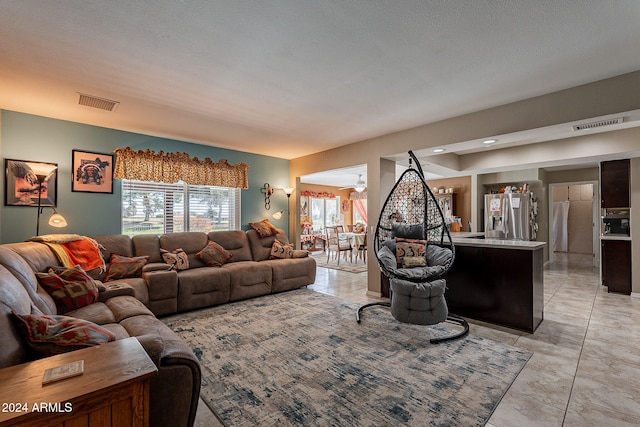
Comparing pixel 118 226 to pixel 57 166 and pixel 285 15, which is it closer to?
pixel 57 166

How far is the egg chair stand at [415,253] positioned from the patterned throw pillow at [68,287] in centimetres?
270

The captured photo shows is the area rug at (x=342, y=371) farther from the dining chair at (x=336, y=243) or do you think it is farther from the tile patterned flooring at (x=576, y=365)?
the dining chair at (x=336, y=243)

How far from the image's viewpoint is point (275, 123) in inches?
152

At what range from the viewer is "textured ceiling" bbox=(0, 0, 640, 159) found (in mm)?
1755

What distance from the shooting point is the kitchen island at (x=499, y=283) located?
10.0ft

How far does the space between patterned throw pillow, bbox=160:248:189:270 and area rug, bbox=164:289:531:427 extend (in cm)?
76

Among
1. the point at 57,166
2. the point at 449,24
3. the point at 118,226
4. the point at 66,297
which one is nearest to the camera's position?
the point at 449,24

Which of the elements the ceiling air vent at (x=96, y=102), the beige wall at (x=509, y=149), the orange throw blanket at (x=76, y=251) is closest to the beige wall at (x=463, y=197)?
the beige wall at (x=509, y=149)

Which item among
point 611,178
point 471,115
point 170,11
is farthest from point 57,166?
point 611,178

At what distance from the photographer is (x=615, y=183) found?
4.69 metres

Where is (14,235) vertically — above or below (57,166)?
below

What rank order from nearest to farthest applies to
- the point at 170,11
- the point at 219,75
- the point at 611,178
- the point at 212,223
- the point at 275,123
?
the point at 170,11
the point at 219,75
the point at 275,123
the point at 611,178
the point at 212,223

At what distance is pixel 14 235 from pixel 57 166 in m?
0.95

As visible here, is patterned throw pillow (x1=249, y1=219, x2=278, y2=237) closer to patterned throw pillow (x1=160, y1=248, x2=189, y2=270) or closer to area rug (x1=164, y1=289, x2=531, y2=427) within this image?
patterned throw pillow (x1=160, y1=248, x2=189, y2=270)
